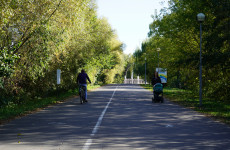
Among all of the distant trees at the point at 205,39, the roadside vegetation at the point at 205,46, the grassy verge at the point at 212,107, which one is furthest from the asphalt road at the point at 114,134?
the distant trees at the point at 205,39

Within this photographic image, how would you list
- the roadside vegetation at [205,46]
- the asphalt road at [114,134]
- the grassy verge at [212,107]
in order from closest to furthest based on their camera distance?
the asphalt road at [114,134] < the grassy verge at [212,107] < the roadside vegetation at [205,46]

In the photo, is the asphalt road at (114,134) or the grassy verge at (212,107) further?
the grassy verge at (212,107)

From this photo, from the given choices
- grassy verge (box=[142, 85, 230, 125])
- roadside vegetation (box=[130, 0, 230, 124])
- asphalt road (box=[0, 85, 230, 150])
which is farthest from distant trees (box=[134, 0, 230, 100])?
asphalt road (box=[0, 85, 230, 150])

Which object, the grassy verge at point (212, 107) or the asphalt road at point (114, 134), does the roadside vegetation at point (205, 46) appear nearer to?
Result: the grassy verge at point (212, 107)

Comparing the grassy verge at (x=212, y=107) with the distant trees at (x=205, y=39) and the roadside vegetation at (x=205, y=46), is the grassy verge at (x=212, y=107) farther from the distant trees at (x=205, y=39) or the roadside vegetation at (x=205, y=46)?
the distant trees at (x=205, y=39)

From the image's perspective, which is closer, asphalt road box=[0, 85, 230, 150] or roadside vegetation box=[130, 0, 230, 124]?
asphalt road box=[0, 85, 230, 150]

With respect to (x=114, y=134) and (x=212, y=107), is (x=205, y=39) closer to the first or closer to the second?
(x=212, y=107)

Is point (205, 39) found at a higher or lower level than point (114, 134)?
higher

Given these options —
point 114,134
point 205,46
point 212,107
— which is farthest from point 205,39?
point 114,134

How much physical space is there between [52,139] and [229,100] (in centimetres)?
1657

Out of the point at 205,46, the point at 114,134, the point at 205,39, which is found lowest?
the point at 114,134

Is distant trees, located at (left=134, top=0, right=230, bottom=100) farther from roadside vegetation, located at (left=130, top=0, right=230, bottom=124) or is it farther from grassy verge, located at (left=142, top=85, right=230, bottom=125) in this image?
grassy verge, located at (left=142, top=85, right=230, bottom=125)

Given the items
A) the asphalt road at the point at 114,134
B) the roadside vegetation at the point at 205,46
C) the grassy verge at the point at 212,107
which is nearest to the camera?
the asphalt road at the point at 114,134

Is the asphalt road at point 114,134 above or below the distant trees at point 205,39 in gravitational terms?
below
